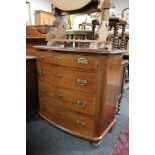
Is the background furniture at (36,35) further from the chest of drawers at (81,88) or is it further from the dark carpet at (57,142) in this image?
the dark carpet at (57,142)

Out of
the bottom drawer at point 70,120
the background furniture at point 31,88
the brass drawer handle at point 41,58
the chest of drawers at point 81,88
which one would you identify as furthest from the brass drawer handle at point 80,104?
the background furniture at point 31,88

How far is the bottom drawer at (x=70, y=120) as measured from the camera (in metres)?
1.59

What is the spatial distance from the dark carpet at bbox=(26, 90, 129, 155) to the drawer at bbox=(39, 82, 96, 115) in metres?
0.30

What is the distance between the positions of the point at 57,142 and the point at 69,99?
Answer: 1.40ft

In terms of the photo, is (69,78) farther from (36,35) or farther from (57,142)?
(36,35)

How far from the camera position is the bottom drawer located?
1591 millimetres

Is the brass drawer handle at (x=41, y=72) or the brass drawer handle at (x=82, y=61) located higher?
the brass drawer handle at (x=82, y=61)

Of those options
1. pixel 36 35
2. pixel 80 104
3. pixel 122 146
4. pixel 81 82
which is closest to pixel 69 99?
pixel 80 104

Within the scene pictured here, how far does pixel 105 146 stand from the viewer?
1.62 meters

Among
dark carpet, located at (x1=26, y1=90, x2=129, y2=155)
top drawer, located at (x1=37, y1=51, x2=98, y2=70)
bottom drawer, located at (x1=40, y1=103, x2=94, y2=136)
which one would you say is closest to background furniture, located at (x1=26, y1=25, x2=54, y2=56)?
top drawer, located at (x1=37, y1=51, x2=98, y2=70)

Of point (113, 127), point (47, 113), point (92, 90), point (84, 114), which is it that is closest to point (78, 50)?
point (92, 90)

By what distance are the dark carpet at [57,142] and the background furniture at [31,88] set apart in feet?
0.67

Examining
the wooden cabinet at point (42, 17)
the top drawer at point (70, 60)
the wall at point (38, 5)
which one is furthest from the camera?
the wall at point (38, 5)
